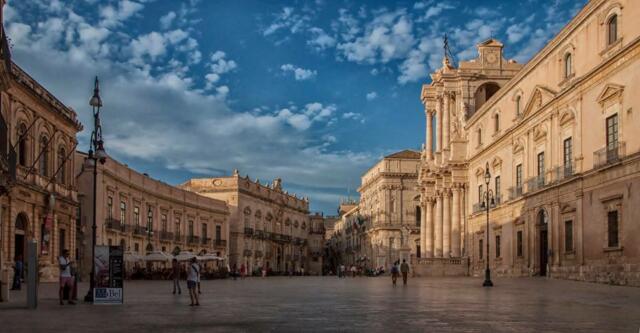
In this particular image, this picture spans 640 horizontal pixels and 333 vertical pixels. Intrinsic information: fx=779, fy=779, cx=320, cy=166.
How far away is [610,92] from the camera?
29.2 meters

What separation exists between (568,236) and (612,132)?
22.0ft

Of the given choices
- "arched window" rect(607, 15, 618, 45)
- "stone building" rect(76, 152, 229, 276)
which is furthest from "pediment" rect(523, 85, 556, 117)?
"stone building" rect(76, 152, 229, 276)

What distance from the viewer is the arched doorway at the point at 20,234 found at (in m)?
34.1

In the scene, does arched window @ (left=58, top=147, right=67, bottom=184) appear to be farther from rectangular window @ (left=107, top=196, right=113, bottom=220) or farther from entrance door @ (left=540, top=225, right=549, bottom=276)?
entrance door @ (left=540, top=225, right=549, bottom=276)

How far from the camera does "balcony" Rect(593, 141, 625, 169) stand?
2827 cm

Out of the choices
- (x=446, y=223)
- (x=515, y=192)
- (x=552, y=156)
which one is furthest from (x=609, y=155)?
(x=446, y=223)

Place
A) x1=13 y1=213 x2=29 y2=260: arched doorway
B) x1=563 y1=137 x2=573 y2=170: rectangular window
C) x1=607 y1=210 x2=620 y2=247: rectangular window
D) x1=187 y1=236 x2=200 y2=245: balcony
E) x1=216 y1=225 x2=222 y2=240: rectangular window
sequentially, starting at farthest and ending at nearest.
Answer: x1=216 y1=225 x2=222 y2=240: rectangular window < x1=187 y1=236 x2=200 y2=245: balcony < x1=13 y1=213 x2=29 y2=260: arched doorway < x1=563 y1=137 x2=573 y2=170: rectangular window < x1=607 y1=210 x2=620 y2=247: rectangular window

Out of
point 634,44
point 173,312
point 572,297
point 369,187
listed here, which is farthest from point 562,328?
point 369,187

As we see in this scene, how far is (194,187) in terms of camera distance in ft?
276

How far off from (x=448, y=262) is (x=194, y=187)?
126ft

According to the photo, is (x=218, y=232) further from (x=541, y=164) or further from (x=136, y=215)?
(x=541, y=164)

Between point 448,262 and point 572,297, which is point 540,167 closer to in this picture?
point 448,262

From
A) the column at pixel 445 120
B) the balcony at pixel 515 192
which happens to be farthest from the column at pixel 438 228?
the balcony at pixel 515 192

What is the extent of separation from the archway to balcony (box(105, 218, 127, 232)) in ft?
87.7
